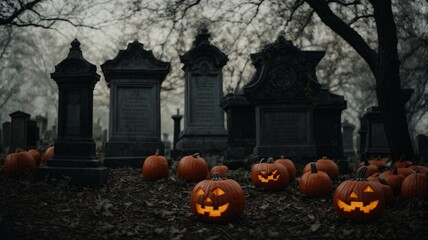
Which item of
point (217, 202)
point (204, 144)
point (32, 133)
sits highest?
point (32, 133)

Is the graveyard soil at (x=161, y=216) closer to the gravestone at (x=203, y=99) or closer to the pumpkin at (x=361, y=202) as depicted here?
the pumpkin at (x=361, y=202)

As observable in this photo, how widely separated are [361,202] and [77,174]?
4638 millimetres

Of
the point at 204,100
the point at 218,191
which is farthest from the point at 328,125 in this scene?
the point at 218,191

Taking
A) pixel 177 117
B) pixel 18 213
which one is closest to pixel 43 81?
pixel 177 117

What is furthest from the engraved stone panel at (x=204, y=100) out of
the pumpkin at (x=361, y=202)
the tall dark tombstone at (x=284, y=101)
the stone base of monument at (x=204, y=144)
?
the pumpkin at (x=361, y=202)

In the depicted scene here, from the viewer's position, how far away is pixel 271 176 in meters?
6.53

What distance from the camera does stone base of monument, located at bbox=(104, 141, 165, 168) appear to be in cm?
917

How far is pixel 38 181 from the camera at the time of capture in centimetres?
656

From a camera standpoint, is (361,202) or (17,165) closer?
(361,202)

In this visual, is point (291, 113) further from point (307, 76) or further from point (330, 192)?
point (330, 192)

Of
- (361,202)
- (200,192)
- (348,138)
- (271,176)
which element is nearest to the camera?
(361,202)

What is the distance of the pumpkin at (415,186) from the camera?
5414 millimetres

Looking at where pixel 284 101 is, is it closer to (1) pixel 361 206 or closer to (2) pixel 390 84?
(2) pixel 390 84

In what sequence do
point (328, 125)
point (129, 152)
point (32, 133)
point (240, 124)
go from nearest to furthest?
1. point (129, 152)
2. point (328, 125)
3. point (240, 124)
4. point (32, 133)
